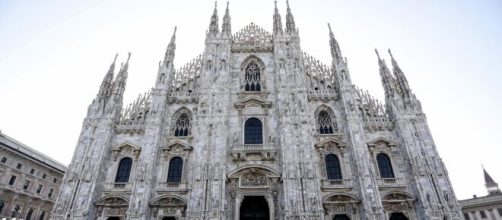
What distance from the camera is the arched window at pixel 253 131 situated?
2158 centimetres

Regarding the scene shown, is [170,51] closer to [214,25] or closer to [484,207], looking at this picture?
[214,25]

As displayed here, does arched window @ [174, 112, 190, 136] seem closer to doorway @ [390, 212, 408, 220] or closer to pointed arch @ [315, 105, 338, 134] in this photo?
pointed arch @ [315, 105, 338, 134]

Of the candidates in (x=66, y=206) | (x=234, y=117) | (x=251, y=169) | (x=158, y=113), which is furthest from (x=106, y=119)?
(x=251, y=169)

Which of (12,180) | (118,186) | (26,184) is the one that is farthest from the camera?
(26,184)

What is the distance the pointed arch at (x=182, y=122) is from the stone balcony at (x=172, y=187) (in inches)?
161

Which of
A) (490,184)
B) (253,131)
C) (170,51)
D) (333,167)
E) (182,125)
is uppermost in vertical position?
(170,51)

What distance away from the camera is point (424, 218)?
56.6 ft

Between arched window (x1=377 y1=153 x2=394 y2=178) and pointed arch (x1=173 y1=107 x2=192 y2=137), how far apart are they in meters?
14.7

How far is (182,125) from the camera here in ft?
74.2

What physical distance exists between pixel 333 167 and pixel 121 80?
62.4ft

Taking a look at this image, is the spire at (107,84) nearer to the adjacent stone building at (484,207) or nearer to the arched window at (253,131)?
the arched window at (253,131)

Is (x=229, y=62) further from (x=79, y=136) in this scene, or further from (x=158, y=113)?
(x=79, y=136)

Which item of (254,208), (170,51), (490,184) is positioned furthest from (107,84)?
(490,184)

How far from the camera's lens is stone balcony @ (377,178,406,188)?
1902 centimetres
